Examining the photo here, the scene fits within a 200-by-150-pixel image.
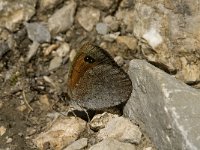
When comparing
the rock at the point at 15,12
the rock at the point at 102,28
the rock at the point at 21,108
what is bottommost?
the rock at the point at 21,108

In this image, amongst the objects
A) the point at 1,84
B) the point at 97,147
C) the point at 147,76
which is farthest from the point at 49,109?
the point at 147,76

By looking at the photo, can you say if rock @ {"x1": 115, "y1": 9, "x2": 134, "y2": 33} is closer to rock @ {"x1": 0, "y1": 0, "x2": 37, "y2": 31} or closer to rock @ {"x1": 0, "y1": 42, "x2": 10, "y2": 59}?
rock @ {"x1": 0, "y1": 0, "x2": 37, "y2": 31}

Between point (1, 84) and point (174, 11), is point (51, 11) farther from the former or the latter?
point (174, 11)

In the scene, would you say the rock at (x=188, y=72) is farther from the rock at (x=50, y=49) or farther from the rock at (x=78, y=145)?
the rock at (x=50, y=49)

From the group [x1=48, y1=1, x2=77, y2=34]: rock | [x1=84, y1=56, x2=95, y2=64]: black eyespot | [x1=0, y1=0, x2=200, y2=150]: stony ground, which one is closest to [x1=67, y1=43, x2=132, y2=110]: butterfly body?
[x1=84, y1=56, x2=95, y2=64]: black eyespot

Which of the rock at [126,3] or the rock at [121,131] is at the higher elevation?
A: the rock at [126,3]

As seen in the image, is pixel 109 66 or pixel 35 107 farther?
pixel 35 107

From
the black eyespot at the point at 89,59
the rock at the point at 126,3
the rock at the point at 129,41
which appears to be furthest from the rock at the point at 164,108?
the rock at the point at 126,3

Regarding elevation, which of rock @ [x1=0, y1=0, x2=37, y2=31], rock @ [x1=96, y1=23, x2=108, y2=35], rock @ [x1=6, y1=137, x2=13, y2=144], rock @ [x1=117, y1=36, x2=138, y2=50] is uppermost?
rock @ [x1=0, y1=0, x2=37, y2=31]
